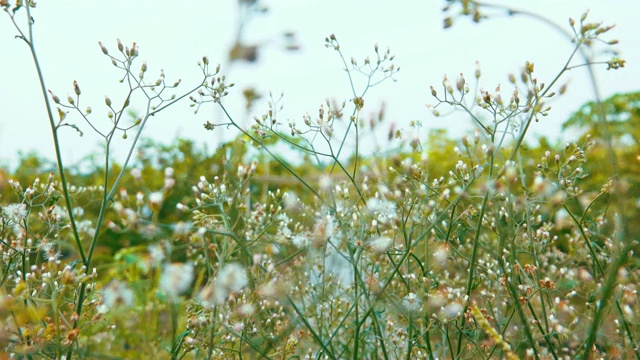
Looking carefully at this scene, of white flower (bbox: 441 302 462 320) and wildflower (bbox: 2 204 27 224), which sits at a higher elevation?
wildflower (bbox: 2 204 27 224)


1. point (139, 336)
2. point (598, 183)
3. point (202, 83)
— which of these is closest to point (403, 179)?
point (202, 83)

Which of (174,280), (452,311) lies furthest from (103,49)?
(452,311)

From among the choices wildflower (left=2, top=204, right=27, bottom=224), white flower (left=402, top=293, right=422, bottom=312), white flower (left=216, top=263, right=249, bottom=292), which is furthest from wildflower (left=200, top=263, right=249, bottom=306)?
wildflower (left=2, top=204, right=27, bottom=224)

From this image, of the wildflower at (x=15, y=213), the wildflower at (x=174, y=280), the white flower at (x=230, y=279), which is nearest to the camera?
the wildflower at (x=174, y=280)

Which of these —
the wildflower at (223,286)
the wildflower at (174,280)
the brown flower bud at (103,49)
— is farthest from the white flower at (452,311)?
the brown flower bud at (103,49)

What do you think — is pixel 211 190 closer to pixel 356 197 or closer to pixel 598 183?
pixel 356 197

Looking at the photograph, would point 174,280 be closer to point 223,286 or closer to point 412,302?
point 223,286

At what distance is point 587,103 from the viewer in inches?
505

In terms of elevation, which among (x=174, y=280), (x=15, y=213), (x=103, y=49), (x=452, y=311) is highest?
(x=103, y=49)

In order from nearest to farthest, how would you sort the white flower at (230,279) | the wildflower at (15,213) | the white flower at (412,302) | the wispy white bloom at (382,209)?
the white flower at (230,279), the white flower at (412,302), the wispy white bloom at (382,209), the wildflower at (15,213)

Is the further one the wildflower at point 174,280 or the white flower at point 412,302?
the white flower at point 412,302

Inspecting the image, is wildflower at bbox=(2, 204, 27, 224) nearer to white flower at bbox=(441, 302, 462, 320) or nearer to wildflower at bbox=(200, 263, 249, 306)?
wildflower at bbox=(200, 263, 249, 306)

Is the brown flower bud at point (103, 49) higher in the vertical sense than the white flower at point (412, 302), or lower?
higher

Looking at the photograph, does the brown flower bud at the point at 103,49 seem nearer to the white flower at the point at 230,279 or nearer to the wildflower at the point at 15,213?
the wildflower at the point at 15,213
